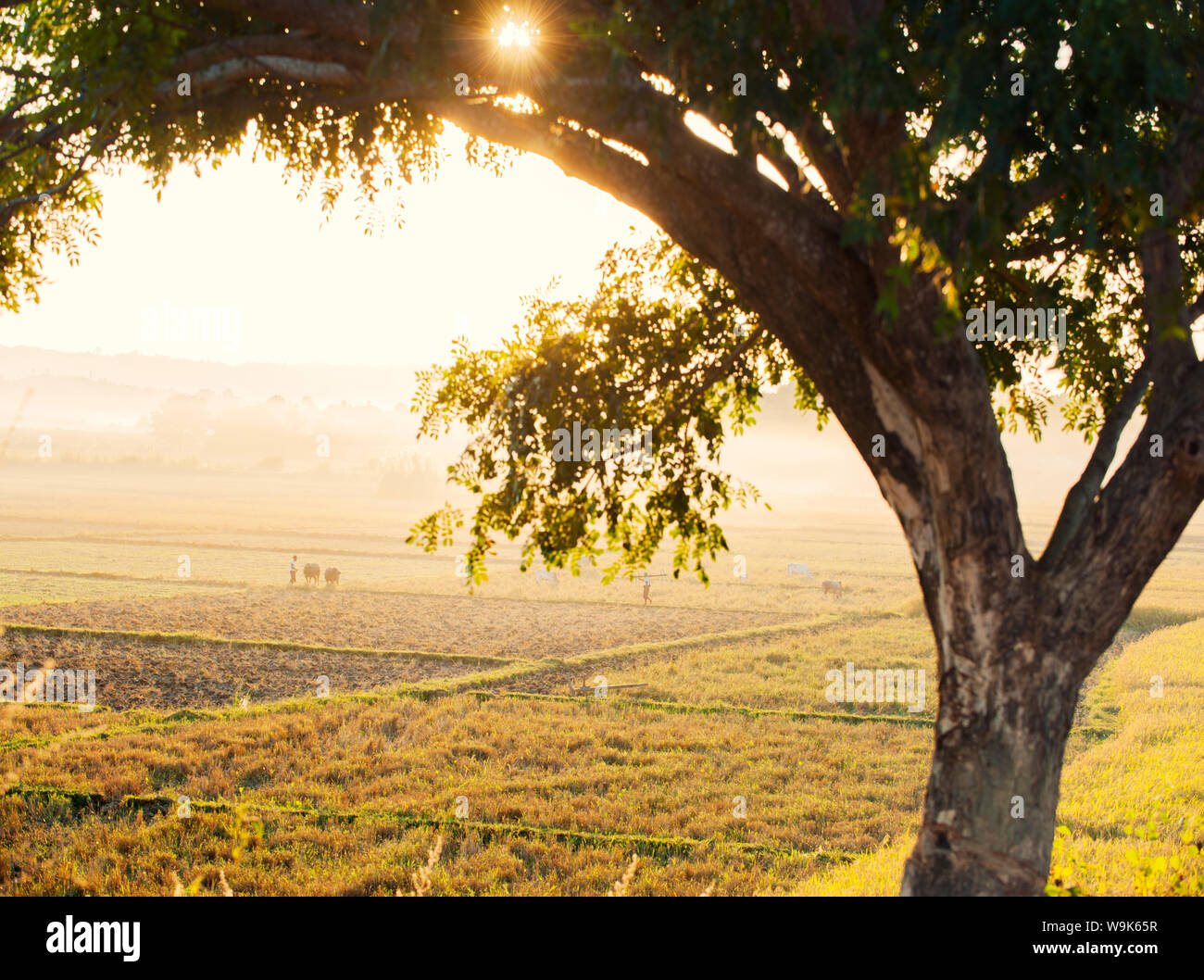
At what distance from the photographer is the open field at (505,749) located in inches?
456

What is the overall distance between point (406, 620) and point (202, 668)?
11995 millimetres

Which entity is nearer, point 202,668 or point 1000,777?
point 1000,777

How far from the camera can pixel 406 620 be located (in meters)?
36.3

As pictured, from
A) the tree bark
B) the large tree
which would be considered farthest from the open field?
the large tree

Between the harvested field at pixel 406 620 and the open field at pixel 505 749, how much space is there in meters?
0.22

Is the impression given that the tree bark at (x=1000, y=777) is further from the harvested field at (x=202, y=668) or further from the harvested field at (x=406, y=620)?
the harvested field at (x=406, y=620)

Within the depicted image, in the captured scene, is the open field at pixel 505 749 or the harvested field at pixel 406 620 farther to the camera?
the harvested field at pixel 406 620

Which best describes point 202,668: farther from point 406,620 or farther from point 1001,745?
point 1001,745

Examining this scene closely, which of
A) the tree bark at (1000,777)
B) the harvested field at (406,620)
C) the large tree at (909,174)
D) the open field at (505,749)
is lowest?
the open field at (505,749)

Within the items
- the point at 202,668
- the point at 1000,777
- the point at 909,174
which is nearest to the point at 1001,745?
the point at 1000,777

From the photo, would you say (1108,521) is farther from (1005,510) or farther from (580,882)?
(580,882)

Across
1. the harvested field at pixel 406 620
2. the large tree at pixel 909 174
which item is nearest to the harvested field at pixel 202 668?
the harvested field at pixel 406 620
